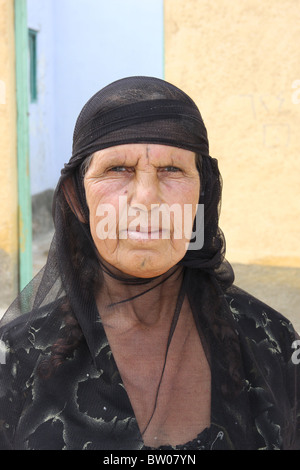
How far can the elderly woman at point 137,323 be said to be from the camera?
63.9 inches

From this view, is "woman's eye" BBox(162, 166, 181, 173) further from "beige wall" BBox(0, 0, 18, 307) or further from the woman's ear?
"beige wall" BBox(0, 0, 18, 307)

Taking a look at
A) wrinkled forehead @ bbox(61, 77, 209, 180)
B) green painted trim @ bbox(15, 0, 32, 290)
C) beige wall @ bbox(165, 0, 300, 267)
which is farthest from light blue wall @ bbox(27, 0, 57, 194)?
wrinkled forehead @ bbox(61, 77, 209, 180)

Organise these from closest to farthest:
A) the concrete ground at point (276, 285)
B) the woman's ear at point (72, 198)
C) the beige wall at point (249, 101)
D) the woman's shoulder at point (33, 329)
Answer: the woman's shoulder at point (33, 329) < the woman's ear at point (72, 198) < the beige wall at point (249, 101) < the concrete ground at point (276, 285)

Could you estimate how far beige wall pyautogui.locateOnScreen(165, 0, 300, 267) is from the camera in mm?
4840

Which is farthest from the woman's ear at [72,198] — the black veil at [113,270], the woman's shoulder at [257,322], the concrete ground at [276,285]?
the concrete ground at [276,285]

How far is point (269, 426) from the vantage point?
5.57 ft

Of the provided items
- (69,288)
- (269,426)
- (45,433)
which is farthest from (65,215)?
(269,426)

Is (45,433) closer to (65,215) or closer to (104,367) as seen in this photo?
(104,367)

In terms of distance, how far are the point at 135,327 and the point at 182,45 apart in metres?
Answer: 3.59

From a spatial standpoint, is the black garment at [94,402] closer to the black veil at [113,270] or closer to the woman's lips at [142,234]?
the black veil at [113,270]

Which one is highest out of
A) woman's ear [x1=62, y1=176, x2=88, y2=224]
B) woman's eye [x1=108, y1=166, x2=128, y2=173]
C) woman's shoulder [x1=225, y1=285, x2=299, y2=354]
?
woman's eye [x1=108, y1=166, x2=128, y2=173]

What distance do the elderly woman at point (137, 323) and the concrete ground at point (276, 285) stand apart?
322 cm

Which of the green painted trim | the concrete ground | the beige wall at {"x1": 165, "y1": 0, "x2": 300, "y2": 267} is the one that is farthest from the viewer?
the green painted trim

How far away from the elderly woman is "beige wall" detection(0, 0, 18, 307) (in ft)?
12.5
